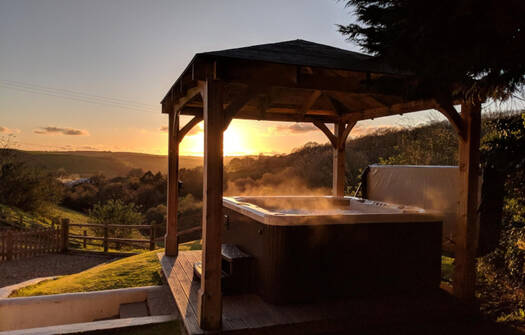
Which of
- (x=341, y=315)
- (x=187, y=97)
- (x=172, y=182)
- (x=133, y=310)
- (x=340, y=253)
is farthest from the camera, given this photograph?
(x=172, y=182)

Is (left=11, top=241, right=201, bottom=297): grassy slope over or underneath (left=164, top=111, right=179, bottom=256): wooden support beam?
underneath

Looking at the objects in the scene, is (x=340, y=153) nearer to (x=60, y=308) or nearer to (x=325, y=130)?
(x=325, y=130)

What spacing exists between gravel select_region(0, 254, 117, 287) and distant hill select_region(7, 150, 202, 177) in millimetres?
13465

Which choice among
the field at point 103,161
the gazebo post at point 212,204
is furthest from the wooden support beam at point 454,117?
the field at point 103,161

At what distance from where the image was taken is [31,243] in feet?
30.9

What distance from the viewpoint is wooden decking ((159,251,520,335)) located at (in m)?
3.20

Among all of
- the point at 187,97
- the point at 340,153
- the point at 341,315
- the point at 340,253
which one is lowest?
Result: the point at 341,315

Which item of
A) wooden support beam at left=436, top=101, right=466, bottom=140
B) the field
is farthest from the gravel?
the field

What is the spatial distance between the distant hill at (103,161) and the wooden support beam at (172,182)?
672 inches

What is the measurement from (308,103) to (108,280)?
439 cm

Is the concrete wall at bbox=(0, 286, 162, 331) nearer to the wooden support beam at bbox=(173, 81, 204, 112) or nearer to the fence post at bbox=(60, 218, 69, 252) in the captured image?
the wooden support beam at bbox=(173, 81, 204, 112)

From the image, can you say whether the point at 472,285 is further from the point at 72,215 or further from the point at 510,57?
the point at 72,215

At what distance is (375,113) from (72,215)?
16212 mm

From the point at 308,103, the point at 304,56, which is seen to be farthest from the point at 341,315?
the point at 308,103
